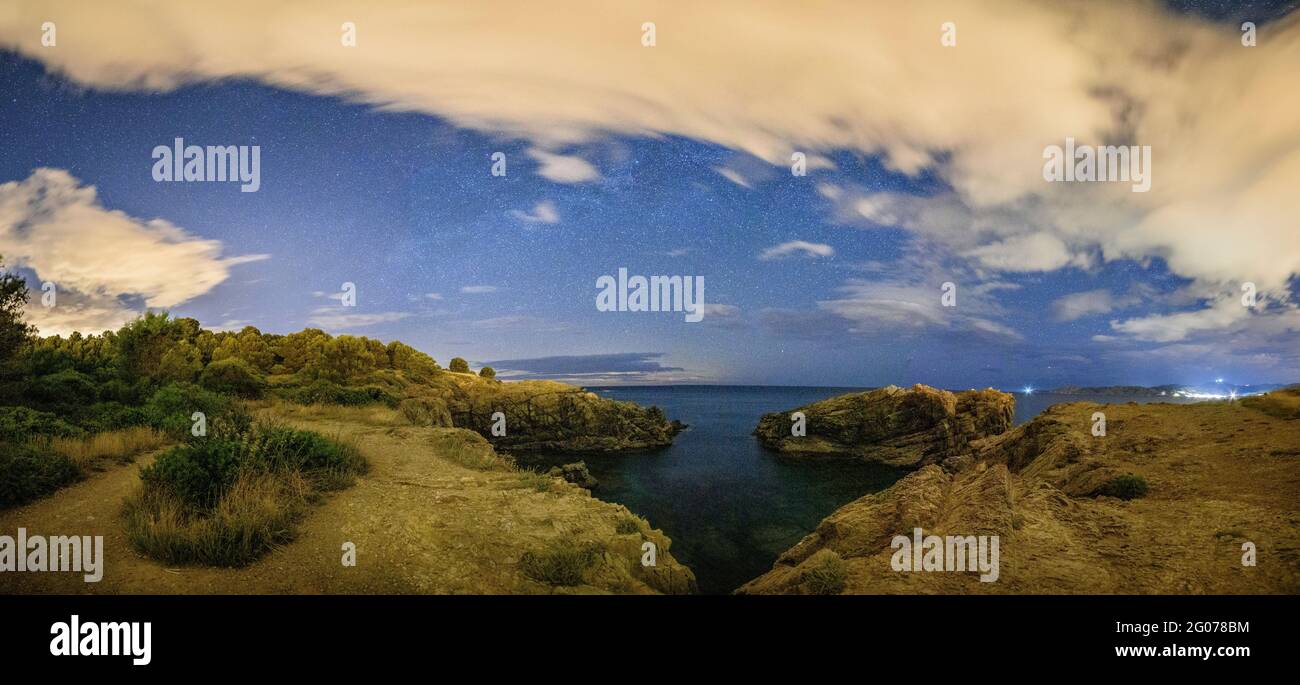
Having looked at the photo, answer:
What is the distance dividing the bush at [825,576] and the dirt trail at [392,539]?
2482mm

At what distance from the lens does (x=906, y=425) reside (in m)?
42.5

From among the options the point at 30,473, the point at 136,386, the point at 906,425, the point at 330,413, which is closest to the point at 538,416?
the point at 330,413

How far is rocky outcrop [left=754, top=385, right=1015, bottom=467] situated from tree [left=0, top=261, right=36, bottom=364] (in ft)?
149

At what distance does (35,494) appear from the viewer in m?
7.59

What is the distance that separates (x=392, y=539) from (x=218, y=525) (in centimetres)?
195

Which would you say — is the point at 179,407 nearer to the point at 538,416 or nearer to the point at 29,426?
the point at 29,426

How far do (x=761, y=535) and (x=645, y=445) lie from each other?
26345mm

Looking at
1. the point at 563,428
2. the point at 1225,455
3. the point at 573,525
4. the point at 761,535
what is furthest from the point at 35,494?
the point at 563,428

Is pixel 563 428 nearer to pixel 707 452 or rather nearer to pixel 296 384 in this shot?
pixel 707 452

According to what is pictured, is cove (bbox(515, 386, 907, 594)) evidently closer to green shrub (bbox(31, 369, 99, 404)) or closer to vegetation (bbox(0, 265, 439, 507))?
vegetation (bbox(0, 265, 439, 507))

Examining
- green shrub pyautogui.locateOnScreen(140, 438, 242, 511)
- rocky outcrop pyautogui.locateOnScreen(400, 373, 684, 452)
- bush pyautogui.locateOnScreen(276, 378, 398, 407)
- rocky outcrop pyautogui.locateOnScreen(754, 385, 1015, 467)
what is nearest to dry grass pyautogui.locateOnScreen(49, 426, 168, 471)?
green shrub pyautogui.locateOnScreen(140, 438, 242, 511)

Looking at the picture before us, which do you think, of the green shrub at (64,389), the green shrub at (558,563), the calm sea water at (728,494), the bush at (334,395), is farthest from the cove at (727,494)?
the green shrub at (64,389)

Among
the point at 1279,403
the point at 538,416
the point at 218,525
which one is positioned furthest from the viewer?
the point at 538,416

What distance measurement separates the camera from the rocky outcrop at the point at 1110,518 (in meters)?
5.66
